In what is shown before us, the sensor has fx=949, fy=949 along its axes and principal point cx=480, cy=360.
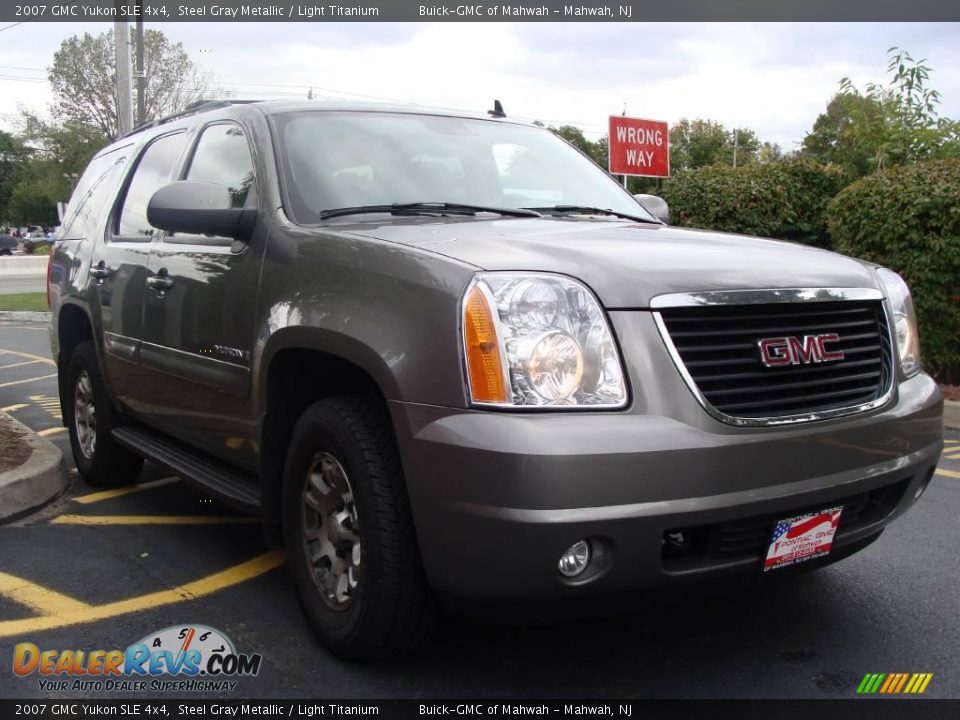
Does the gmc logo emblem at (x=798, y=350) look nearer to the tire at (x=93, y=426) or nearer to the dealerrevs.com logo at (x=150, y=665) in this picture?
the dealerrevs.com logo at (x=150, y=665)

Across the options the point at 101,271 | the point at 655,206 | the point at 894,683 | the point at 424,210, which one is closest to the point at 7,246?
the point at 101,271

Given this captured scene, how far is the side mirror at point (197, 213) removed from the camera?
343 centimetres

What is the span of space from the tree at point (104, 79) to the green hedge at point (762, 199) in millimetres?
36228

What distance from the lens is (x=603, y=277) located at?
2.60 meters

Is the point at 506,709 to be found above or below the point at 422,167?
below

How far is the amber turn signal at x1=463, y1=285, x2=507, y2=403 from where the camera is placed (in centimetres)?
245

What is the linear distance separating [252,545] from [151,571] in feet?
1.65

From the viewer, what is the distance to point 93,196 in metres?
5.64

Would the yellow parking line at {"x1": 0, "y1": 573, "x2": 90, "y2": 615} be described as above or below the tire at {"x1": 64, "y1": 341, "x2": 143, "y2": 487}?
below

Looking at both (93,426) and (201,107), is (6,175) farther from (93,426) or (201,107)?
(201,107)

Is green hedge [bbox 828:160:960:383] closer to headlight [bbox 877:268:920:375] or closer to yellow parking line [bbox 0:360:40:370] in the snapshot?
headlight [bbox 877:268:920:375]

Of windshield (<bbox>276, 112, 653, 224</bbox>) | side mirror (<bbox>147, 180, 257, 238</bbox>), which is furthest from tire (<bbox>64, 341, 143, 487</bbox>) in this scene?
windshield (<bbox>276, 112, 653, 224</bbox>)

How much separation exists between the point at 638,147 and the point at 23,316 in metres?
13.5

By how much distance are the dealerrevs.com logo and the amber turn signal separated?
1269 millimetres
